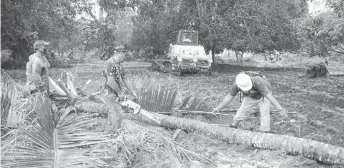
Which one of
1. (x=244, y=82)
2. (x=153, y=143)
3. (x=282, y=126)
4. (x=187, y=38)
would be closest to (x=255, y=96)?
(x=244, y=82)

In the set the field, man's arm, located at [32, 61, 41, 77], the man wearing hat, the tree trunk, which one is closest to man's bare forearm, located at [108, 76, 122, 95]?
the tree trunk

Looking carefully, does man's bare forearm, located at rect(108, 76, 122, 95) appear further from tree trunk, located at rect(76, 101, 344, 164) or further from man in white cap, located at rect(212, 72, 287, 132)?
man in white cap, located at rect(212, 72, 287, 132)

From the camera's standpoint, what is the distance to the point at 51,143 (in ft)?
11.5

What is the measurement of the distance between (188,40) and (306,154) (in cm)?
1457

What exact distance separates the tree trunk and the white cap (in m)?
0.65

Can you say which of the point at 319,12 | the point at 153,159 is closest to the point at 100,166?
the point at 153,159

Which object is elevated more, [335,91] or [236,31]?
[236,31]

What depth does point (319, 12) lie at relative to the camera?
12.4 metres

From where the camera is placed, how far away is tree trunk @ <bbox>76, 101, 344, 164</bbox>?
438 cm

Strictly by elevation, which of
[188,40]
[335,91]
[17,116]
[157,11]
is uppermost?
[157,11]

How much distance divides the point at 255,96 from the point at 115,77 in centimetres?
217

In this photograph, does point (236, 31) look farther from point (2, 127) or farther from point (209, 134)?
point (2, 127)

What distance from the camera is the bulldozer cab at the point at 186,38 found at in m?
18.7

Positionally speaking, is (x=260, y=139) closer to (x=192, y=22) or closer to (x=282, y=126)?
(x=282, y=126)
